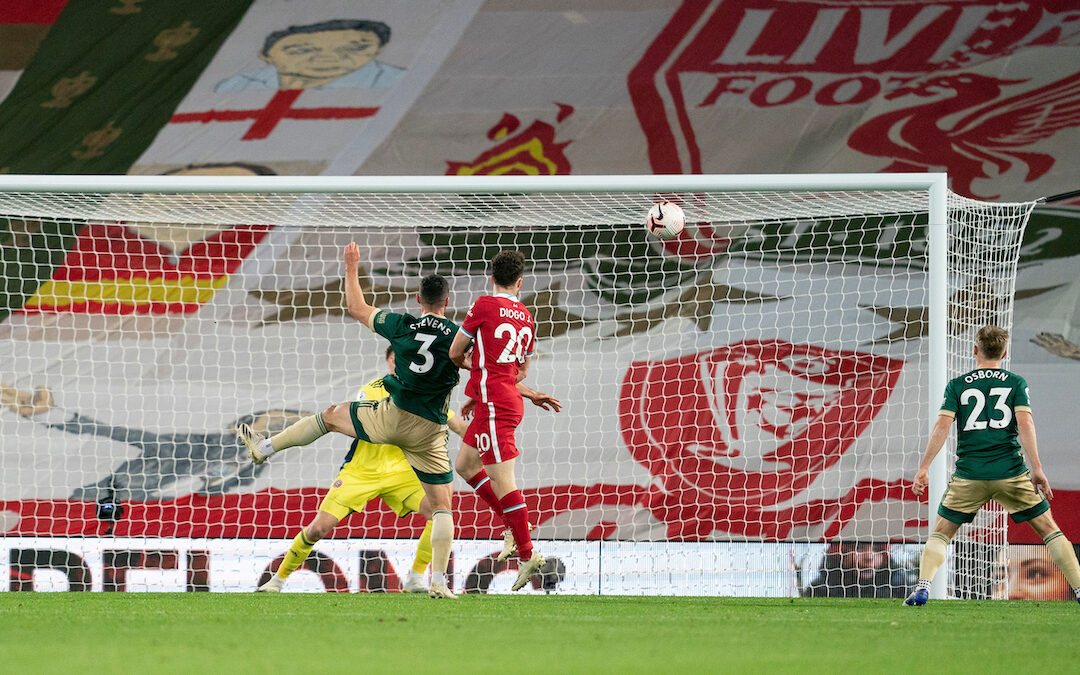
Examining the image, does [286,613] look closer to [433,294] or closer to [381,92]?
[433,294]

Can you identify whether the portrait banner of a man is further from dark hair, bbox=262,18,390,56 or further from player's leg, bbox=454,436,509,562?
player's leg, bbox=454,436,509,562

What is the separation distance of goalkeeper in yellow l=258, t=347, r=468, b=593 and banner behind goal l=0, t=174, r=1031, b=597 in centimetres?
209

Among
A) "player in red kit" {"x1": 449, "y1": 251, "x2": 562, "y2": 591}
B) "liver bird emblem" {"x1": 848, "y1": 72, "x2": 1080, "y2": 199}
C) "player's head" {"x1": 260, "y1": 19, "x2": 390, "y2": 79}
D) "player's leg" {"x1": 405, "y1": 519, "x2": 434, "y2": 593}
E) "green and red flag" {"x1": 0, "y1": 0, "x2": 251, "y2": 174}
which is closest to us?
"player in red kit" {"x1": 449, "y1": 251, "x2": 562, "y2": 591}

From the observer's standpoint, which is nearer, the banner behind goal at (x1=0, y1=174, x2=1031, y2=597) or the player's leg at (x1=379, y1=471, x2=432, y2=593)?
the player's leg at (x1=379, y1=471, x2=432, y2=593)

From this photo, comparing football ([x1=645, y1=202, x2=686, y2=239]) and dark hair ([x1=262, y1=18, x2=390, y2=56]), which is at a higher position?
dark hair ([x1=262, y1=18, x2=390, y2=56])

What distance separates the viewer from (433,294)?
18.9ft

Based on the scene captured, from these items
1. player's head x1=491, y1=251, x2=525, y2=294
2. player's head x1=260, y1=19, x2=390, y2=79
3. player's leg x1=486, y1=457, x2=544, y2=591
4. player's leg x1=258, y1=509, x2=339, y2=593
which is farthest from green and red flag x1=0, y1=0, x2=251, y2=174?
player's leg x1=486, y1=457, x2=544, y2=591

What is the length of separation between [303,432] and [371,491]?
578 mm

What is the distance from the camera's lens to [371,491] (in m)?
6.53

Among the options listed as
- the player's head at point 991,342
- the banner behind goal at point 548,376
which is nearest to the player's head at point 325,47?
the banner behind goal at point 548,376

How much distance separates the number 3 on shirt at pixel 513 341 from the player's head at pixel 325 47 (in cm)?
651

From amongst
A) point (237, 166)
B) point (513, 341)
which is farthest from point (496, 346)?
point (237, 166)

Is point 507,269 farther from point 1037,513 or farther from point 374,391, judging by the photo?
point 1037,513

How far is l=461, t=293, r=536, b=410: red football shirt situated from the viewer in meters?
5.55
